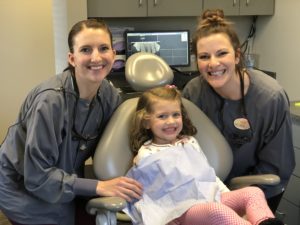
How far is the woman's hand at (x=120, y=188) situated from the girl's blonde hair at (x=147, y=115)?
0.64ft

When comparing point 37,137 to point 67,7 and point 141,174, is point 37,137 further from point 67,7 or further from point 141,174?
point 67,7

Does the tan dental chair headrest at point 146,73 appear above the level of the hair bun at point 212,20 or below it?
below

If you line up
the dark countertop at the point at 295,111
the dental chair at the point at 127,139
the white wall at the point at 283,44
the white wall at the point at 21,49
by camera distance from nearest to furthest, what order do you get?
1. the dental chair at the point at 127,139
2. the dark countertop at the point at 295,111
3. the white wall at the point at 283,44
4. the white wall at the point at 21,49

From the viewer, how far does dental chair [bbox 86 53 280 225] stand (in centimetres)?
157

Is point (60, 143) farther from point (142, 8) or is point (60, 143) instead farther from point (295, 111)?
point (142, 8)

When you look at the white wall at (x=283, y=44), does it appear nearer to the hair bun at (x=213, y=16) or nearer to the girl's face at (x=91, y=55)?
the hair bun at (x=213, y=16)

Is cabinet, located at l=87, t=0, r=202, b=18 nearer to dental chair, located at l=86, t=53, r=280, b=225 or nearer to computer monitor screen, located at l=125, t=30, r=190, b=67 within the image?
computer monitor screen, located at l=125, t=30, r=190, b=67

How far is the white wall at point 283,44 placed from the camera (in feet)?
10.6

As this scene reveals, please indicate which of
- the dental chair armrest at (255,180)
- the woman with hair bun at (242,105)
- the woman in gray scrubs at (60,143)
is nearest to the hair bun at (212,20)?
the woman with hair bun at (242,105)

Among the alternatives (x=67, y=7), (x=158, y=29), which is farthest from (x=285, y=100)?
(x=158, y=29)

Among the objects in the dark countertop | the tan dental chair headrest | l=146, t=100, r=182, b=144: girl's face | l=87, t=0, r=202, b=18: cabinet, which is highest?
l=87, t=0, r=202, b=18: cabinet

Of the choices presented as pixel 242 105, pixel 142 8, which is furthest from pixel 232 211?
pixel 142 8

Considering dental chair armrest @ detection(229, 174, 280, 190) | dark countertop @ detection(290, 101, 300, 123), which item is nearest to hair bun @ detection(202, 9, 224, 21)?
dental chair armrest @ detection(229, 174, 280, 190)

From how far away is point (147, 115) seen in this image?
5.58 ft
